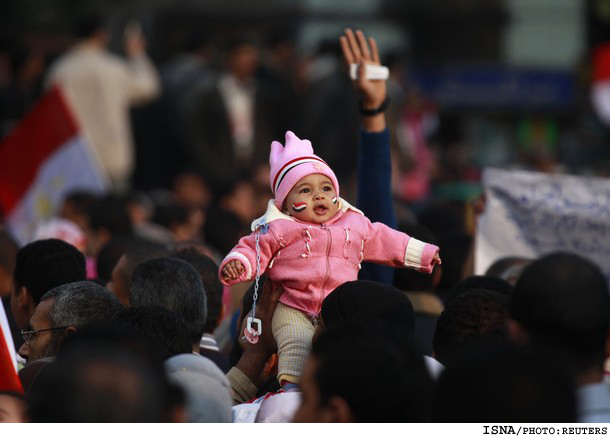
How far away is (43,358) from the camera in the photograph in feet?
16.4

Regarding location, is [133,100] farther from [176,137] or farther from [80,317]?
[80,317]

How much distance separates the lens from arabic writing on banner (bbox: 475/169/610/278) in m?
7.69

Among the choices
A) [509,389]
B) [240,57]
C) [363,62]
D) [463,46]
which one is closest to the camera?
[509,389]

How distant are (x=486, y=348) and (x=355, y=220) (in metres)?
1.61

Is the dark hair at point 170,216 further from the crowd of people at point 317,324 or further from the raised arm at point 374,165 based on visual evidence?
the raised arm at point 374,165

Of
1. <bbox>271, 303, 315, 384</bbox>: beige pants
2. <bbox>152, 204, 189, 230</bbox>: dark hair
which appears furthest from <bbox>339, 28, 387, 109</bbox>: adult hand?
<bbox>152, 204, 189, 230</bbox>: dark hair

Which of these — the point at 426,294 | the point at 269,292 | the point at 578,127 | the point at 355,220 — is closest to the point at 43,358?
the point at 269,292

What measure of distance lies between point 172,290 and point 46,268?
3.80ft

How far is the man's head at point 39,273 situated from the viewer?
6074mm

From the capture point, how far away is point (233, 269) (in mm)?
Result: 4695

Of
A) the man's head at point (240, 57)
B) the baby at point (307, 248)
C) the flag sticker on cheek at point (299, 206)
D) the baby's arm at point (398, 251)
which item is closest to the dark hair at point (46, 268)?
the baby at point (307, 248)

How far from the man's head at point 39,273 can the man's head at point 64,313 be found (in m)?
0.89

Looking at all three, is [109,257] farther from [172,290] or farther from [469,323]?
[469,323]

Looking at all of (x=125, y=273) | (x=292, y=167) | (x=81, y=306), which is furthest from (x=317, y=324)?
(x=125, y=273)
